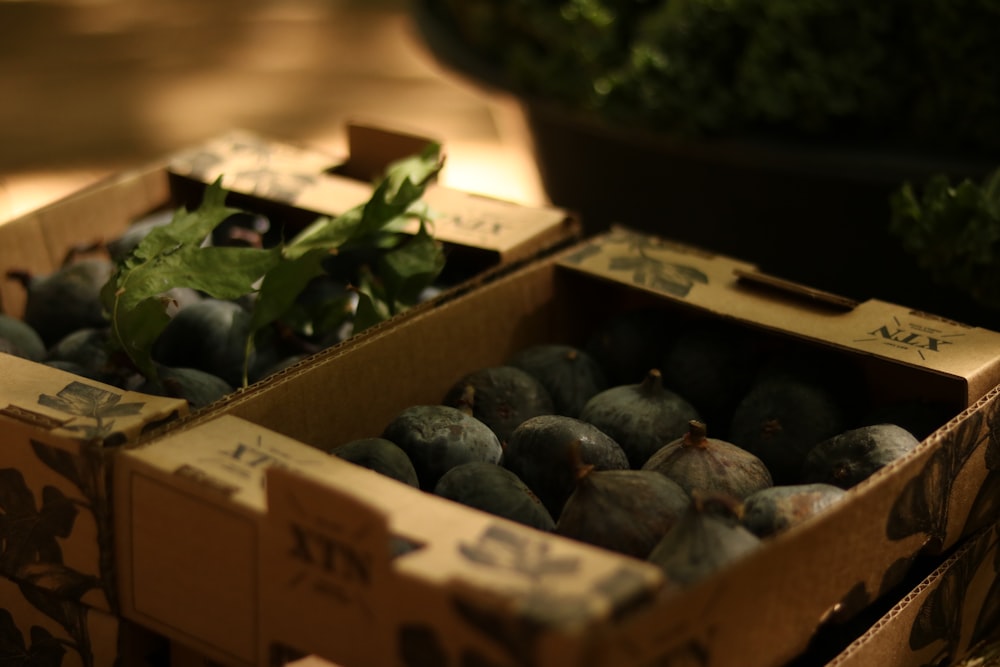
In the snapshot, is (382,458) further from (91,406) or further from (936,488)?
(936,488)

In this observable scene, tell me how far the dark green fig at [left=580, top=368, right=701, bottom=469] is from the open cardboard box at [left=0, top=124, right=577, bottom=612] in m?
0.22

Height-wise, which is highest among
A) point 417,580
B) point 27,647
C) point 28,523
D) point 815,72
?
point 815,72

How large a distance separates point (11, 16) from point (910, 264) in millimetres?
3250

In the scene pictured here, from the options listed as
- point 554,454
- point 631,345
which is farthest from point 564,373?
point 554,454

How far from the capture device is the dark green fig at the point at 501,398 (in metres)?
1.07

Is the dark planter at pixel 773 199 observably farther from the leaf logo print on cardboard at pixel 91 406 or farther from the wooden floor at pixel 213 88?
the leaf logo print on cardboard at pixel 91 406

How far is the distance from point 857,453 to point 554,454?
0.25m

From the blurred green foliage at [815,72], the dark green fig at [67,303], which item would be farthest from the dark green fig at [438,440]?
the blurred green foliage at [815,72]

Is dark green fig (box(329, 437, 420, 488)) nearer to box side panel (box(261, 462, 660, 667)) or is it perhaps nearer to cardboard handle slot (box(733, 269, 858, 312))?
box side panel (box(261, 462, 660, 667))

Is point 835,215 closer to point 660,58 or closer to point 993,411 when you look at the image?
point 660,58

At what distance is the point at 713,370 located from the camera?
44.9 inches

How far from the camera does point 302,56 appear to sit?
11.6 ft

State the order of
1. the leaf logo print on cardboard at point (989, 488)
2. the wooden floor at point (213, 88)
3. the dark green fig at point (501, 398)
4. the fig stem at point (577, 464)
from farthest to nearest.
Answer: the wooden floor at point (213, 88), the dark green fig at point (501, 398), the leaf logo print on cardboard at point (989, 488), the fig stem at point (577, 464)

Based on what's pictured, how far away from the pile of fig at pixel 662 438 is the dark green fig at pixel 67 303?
0.39 m
